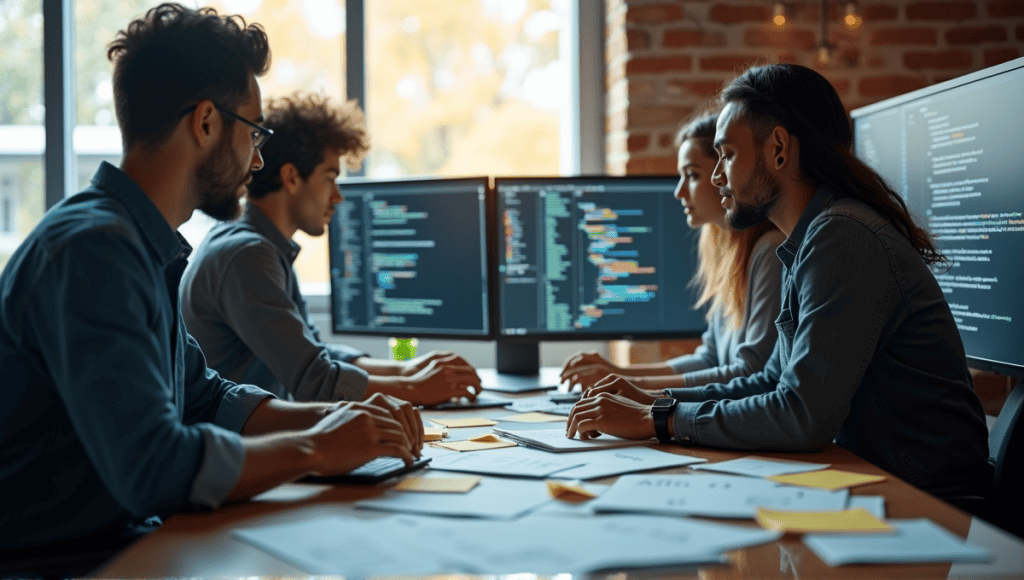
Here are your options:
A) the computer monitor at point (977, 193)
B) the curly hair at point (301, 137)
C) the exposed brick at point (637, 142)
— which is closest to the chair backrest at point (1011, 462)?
the computer monitor at point (977, 193)

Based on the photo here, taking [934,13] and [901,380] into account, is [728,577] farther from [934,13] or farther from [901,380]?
[934,13]

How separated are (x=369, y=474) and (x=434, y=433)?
0.37 metres

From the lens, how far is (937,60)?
9.30 feet

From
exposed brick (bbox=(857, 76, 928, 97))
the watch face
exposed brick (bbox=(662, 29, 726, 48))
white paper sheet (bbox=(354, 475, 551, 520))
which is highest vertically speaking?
exposed brick (bbox=(662, 29, 726, 48))

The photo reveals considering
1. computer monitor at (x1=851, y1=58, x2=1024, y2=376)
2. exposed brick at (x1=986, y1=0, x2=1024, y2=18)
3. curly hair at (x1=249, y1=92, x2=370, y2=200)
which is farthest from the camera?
exposed brick at (x1=986, y1=0, x2=1024, y2=18)

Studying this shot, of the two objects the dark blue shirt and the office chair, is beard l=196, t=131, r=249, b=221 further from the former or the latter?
the office chair

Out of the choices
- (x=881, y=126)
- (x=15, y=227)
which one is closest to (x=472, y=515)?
(x=881, y=126)

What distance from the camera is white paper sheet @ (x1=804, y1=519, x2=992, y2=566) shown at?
79cm

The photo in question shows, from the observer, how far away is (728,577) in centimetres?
76

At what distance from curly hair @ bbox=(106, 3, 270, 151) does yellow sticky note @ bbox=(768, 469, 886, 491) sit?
939 millimetres

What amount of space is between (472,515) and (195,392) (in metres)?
0.62

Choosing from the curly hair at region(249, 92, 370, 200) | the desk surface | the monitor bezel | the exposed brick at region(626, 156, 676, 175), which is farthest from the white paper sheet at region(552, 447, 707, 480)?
the exposed brick at region(626, 156, 676, 175)

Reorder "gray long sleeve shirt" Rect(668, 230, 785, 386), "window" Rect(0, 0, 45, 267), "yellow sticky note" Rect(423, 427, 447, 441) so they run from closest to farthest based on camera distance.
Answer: "yellow sticky note" Rect(423, 427, 447, 441), "gray long sleeve shirt" Rect(668, 230, 785, 386), "window" Rect(0, 0, 45, 267)

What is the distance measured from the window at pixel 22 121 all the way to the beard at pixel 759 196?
109 inches
